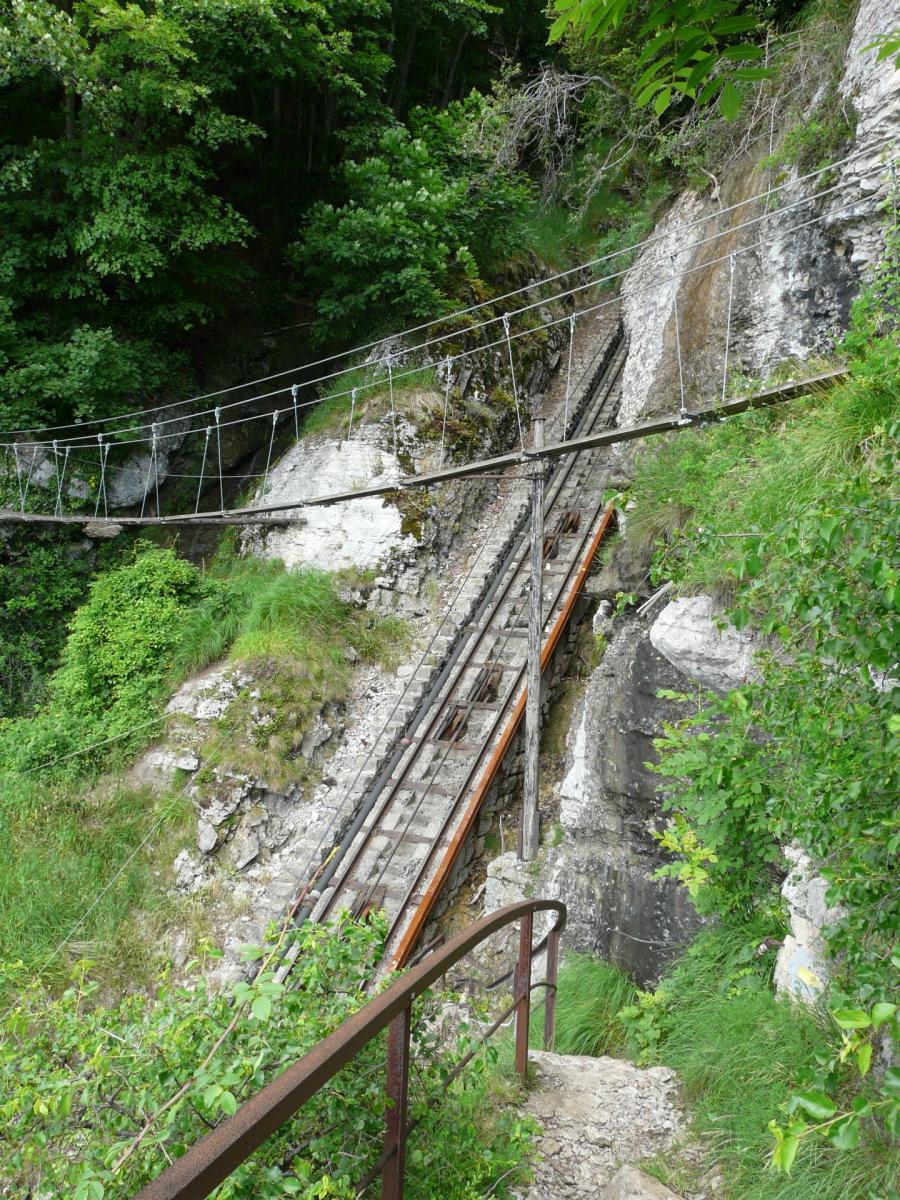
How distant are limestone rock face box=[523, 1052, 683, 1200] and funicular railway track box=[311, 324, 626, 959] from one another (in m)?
2.25

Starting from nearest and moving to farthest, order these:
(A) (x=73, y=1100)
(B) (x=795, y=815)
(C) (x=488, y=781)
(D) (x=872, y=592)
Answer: (A) (x=73, y=1100) → (D) (x=872, y=592) → (B) (x=795, y=815) → (C) (x=488, y=781)

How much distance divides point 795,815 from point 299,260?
31.4 feet

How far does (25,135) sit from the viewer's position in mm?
8125

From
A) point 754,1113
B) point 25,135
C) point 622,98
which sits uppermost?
point 622,98

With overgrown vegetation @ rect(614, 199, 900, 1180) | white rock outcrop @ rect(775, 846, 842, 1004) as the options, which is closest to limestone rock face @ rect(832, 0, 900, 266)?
overgrown vegetation @ rect(614, 199, 900, 1180)

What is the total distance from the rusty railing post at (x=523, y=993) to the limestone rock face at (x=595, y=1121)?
0.12 meters

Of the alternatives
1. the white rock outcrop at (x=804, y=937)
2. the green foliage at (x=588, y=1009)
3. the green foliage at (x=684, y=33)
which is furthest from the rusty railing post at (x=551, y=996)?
the green foliage at (x=684, y=33)

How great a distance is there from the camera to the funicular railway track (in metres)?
5.70

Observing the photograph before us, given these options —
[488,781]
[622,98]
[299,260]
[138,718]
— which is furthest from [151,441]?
[622,98]

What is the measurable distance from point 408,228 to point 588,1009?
28.3 feet

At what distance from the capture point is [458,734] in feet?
22.1

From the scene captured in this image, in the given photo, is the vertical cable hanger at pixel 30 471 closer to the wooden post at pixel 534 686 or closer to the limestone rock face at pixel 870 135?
the wooden post at pixel 534 686

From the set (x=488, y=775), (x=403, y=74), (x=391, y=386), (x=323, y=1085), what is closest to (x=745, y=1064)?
(x=323, y=1085)

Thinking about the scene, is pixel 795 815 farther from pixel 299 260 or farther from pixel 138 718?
pixel 299 260
